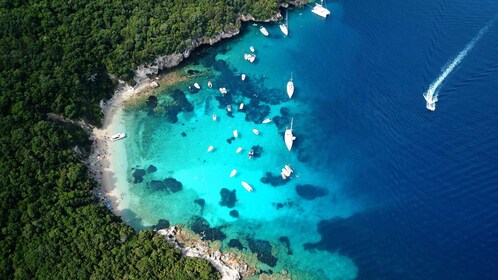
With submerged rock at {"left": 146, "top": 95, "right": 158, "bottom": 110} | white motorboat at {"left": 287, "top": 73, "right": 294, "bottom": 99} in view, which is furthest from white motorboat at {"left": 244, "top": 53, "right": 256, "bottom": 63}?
submerged rock at {"left": 146, "top": 95, "right": 158, "bottom": 110}

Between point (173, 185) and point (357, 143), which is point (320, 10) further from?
point (173, 185)

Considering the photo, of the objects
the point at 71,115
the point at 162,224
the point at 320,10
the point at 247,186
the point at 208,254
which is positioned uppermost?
the point at 320,10

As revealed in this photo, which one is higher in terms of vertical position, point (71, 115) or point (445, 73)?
point (445, 73)

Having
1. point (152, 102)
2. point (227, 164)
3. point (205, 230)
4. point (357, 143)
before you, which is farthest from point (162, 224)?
point (357, 143)

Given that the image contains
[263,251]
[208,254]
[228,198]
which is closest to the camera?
[208,254]

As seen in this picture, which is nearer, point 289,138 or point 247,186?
point 247,186

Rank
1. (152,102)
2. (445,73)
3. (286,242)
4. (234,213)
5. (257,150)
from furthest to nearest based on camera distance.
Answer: (445,73) → (152,102) → (257,150) → (234,213) → (286,242)

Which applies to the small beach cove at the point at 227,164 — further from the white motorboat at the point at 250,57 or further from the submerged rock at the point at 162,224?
the white motorboat at the point at 250,57

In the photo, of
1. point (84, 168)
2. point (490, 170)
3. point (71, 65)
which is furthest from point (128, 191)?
point (490, 170)

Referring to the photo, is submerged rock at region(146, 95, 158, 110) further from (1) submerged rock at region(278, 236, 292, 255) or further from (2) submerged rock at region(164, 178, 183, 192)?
(1) submerged rock at region(278, 236, 292, 255)
